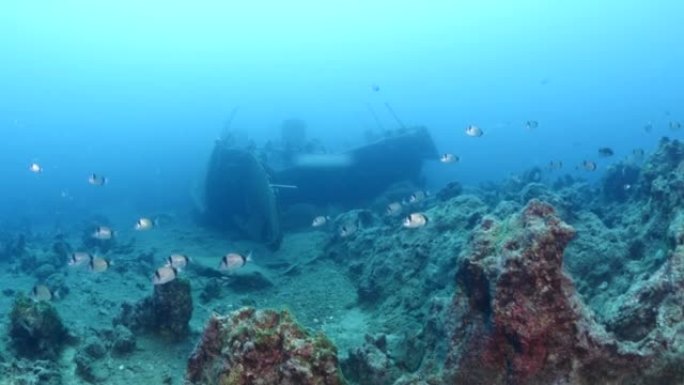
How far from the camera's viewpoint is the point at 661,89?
169000mm

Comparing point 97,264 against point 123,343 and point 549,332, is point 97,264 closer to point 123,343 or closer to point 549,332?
point 123,343

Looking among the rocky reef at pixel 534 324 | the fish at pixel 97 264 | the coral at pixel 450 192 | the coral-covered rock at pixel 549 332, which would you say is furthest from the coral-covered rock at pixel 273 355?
the coral at pixel 450 192

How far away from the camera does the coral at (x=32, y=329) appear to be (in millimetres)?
8625

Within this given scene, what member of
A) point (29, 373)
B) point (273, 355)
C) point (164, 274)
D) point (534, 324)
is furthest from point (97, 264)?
point (534, 324)

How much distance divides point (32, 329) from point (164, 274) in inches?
86.8

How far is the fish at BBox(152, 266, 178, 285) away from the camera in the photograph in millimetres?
8992

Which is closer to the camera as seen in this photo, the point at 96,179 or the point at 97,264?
the point at 97,264

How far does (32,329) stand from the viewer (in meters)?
8.61

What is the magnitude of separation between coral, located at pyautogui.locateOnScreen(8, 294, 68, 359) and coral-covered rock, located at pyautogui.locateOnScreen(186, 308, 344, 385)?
15.8 ft

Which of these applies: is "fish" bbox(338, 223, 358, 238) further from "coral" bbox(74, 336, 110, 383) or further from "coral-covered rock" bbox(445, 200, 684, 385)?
"coral-covered rock" bbox(445, 200, 684, 385)

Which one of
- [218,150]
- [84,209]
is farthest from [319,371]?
[84,209]

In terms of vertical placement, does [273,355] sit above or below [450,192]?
above

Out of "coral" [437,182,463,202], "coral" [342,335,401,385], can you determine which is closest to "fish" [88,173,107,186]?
"coral" [342,335,401,385]

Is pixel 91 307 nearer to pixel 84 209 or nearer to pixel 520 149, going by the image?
pixel 84 209
